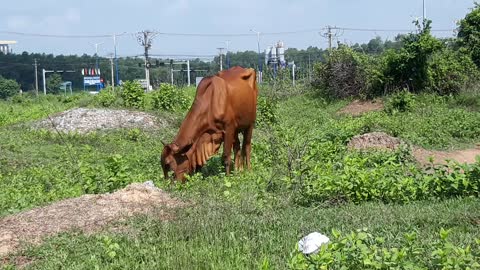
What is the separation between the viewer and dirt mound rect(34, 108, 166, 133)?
16.9m

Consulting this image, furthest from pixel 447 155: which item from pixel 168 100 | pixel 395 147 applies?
pixel 168 100

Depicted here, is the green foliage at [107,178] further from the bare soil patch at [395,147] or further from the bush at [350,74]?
the bush at [350,74]

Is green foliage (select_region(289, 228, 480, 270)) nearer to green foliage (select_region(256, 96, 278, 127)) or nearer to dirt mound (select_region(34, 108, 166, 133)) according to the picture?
dirt mound (select_region(34, 108, 166, 133))

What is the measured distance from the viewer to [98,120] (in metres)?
17.3

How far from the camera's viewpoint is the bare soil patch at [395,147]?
1116cm

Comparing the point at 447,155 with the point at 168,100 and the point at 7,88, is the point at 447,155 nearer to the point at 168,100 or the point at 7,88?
the point at 168,100

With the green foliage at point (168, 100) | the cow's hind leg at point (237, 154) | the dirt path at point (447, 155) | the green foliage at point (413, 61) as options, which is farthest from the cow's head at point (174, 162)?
the green foliage at point (413, 61)

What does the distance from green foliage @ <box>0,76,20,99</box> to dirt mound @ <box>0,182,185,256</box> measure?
146ft

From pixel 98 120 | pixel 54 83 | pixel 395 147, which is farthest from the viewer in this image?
pixel 54 83

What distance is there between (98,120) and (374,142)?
835 centimetres

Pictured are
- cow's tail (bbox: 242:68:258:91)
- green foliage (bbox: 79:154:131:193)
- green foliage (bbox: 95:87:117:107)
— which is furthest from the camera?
green foliage (bbox: 95:87:117:107)

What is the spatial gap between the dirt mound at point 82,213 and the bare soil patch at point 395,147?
16.4 ft

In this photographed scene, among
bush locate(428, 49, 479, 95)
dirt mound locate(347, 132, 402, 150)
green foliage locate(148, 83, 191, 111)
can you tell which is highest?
bush locate(428, 49, 479, 95)

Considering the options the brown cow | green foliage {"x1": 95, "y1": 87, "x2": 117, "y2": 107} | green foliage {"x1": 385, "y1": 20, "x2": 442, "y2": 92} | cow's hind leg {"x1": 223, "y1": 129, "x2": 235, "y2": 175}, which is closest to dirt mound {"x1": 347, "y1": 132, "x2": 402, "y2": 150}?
the brown cow
